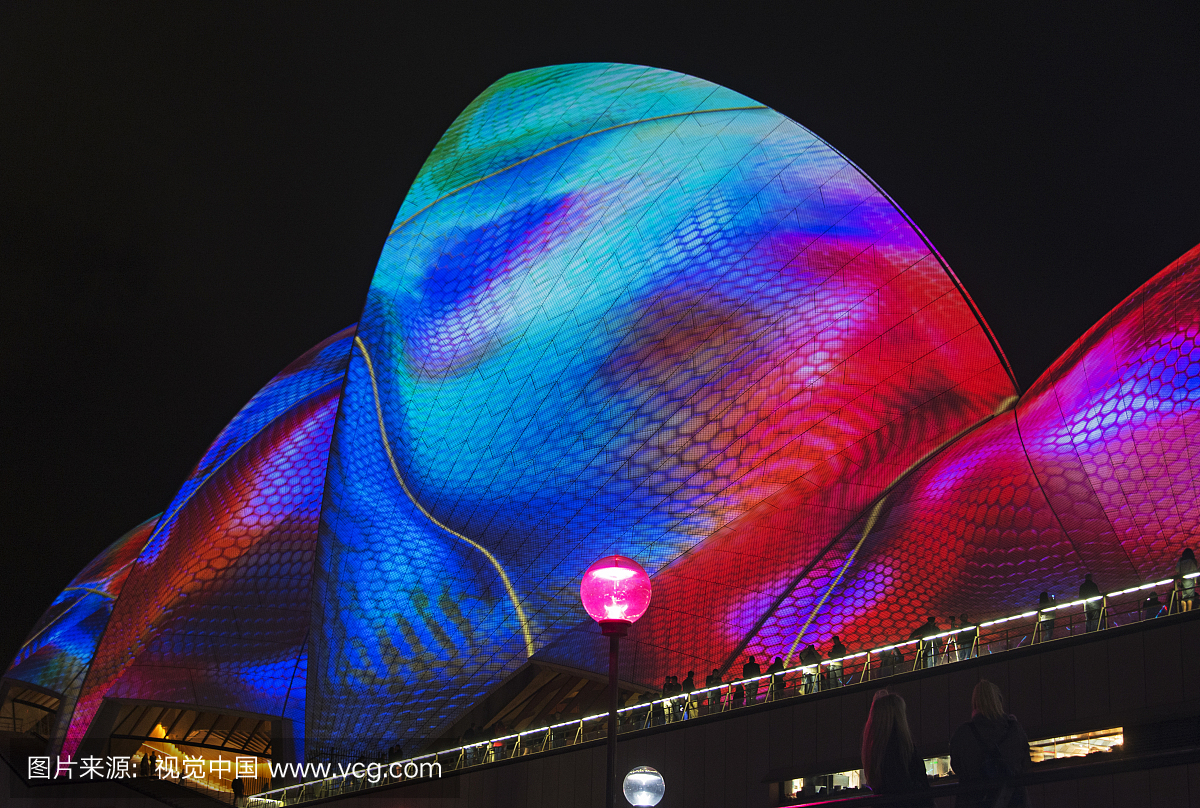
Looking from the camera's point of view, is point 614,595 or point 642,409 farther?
point 642,409

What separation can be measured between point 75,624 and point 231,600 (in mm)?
14087

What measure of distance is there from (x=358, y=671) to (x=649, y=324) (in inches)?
336

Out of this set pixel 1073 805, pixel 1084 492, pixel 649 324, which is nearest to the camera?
pixel 1073 805

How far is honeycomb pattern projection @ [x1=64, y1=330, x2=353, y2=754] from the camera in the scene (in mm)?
23688

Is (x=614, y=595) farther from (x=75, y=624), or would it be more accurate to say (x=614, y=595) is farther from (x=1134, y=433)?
(x=75, y=624)

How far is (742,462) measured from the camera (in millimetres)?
21156

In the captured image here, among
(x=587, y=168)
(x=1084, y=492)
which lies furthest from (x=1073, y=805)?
(x=587, y=168)

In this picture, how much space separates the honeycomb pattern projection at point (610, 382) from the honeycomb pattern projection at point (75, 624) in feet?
54.2

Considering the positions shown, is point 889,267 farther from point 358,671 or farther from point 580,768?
point 358,671

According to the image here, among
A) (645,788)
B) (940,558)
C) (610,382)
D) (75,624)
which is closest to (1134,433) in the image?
(940,558)

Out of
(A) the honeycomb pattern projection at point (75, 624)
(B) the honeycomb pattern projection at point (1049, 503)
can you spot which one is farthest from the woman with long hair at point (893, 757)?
(A) the honeycomb pattern projection at point (75, 624)

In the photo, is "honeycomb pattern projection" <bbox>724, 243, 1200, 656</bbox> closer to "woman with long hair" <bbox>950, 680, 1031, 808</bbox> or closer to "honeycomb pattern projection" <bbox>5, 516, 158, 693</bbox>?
"woman with long hair" <bbox>950, 680, 1031, 808</bbox>

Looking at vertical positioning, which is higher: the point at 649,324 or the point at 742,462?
the point at 649,324

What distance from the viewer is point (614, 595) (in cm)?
583
